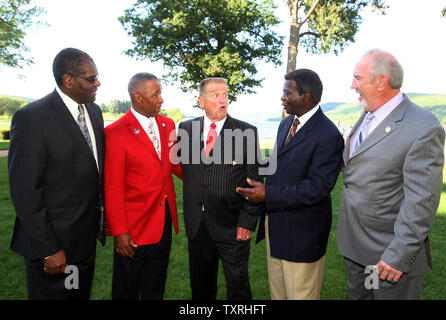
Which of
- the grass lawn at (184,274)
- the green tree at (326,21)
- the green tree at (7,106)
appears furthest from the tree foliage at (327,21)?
the green tree at (7,106)

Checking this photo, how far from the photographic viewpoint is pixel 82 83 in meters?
2.84

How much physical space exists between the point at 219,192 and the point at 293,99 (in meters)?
1.21

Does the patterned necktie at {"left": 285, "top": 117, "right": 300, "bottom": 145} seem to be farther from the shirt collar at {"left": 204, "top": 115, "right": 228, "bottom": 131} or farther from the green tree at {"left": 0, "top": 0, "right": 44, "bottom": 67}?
the green tree at {"left": 0, "top": 0, "right": 44, "bottom": 67}

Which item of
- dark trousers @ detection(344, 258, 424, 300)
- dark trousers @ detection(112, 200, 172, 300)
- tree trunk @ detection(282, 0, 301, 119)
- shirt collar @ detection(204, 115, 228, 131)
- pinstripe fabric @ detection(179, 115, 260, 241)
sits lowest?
dark trousers @ detection(112, 200, 172, 300)

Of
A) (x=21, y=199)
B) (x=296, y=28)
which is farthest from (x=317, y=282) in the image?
(x=296, y=28)

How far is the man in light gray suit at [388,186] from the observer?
2322mm

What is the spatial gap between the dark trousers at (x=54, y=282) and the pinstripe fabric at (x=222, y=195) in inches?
45.7

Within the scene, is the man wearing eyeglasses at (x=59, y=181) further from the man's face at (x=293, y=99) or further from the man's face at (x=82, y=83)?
the man's face at (x=293, y=99)

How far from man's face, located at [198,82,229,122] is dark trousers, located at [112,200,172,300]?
1160 millimetres

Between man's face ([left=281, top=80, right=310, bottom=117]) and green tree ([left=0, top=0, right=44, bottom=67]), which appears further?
green tree ([left=0, top=0, right=44, bottom=67])

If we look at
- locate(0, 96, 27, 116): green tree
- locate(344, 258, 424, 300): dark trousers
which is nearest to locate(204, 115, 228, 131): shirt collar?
→ locate(344, 258, 424, 300): dark trousers

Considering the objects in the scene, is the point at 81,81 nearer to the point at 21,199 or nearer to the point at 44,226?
the point at 21,199

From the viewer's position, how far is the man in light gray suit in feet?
7.62
